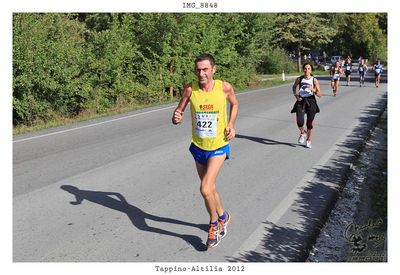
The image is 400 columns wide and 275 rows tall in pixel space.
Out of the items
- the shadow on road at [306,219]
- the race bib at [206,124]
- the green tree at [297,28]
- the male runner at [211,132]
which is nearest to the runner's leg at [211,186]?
the male runner at [211,132]

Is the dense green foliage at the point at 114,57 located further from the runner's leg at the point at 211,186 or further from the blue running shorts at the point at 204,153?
the runner's leg at the point at 211,186

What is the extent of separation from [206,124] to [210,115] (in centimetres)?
11

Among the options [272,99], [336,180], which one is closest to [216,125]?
[336,180]

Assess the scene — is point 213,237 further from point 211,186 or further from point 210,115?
point 210,115

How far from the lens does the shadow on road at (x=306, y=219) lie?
3.94 metres

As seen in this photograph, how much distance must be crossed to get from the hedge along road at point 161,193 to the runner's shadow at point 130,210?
0.01 m

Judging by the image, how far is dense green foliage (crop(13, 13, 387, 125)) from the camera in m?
12.4

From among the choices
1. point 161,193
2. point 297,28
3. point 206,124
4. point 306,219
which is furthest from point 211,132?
point 297,28

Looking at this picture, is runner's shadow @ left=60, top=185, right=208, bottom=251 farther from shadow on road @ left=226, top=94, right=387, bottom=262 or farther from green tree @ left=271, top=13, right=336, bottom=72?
green tree @ left=271, top=13, right=336, bottom=72

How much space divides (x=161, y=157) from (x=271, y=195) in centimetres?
285

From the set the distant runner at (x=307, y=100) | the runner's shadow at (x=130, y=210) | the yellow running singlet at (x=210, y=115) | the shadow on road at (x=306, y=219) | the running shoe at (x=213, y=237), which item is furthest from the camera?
the distant runner at (x=307, y=100)

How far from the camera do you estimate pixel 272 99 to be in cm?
1689

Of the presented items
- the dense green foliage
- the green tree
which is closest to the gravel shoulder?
the dense green foliage

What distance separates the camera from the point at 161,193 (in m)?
5.72
